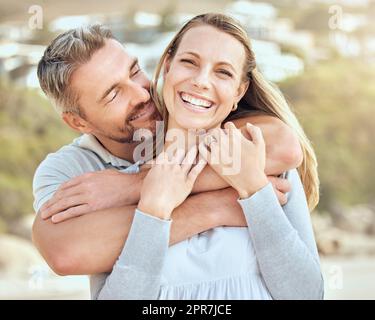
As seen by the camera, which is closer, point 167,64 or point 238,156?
point 238,156

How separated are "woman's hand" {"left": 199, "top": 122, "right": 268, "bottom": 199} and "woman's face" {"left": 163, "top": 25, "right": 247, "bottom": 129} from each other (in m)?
0.07

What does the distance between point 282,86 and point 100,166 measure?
19.7 feet

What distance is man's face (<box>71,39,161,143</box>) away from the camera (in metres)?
1.52

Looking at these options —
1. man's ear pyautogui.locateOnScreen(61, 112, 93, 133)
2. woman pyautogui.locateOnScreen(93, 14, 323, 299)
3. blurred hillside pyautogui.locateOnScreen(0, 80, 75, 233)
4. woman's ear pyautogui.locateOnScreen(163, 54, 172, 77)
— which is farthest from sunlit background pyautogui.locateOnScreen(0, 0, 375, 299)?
woman pyautogui.locateOnScreen(93, 14, 323, 299)

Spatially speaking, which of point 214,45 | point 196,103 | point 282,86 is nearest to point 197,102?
point 196,103

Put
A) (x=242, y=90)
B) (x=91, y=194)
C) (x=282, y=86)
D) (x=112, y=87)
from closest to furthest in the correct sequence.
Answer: (x=91, y=194) → (x=242, y=90) → (x=112, y=87) → (x=282, y=86)

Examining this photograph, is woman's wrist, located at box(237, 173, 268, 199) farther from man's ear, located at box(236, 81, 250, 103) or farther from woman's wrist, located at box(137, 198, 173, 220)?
man's ear, located at box(236, 81, 250, 103)

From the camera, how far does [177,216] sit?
4.17 feet

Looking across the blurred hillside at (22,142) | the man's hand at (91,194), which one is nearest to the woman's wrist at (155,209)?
the man's hand at (91,194)

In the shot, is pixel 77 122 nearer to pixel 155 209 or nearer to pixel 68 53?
pixel 68 53

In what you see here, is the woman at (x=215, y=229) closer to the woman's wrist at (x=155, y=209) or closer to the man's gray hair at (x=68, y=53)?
the woman's wrist at (x=155, y=209)

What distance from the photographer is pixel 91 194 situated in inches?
51.7

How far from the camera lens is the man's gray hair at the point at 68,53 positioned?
1.49 metres

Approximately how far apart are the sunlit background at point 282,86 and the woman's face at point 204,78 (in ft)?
15.6
